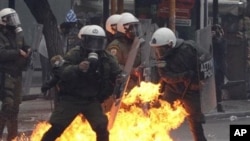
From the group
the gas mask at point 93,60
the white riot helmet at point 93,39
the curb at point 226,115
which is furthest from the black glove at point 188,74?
the curb at point 226,115

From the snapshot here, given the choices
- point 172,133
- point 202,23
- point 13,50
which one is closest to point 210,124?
point 172,133

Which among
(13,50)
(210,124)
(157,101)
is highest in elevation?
(13,50)

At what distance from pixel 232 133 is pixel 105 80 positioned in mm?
1645

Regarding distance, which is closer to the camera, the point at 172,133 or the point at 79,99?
the point at 79,99

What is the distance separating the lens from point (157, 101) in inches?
409

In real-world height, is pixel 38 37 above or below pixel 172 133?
above

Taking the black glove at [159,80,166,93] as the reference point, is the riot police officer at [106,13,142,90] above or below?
above

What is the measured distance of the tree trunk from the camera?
14195 mm

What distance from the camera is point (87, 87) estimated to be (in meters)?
8.84

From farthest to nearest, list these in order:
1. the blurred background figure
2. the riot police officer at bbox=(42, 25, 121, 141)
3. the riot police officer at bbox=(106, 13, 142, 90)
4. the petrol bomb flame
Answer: the blurred background figure < the riot police officer at bbox=(106, 13, 142, 90) < the petrol bomb flame < the riot police officer at bbox=(42, 25, 121, 141)

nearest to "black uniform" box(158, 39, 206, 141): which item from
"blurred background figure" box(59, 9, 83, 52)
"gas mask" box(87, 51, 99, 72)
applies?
"gas mask" box(87, 51, 99, 72)

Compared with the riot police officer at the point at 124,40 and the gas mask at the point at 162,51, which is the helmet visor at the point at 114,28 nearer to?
the riot police officer at the point at 124,40

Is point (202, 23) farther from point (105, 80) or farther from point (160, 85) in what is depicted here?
point (105, 80)

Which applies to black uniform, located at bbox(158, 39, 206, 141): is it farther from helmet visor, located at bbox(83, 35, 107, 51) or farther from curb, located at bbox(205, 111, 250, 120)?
curb, located at bbox(205, 111, 250, 120)
